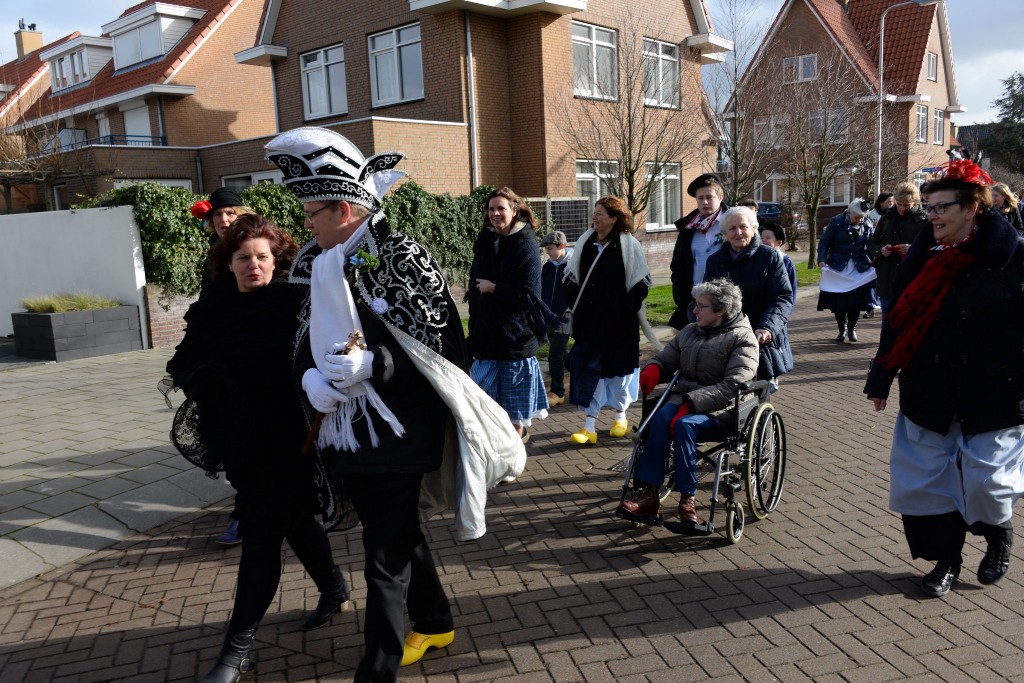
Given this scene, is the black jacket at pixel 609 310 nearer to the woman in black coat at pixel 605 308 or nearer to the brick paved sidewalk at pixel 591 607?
the woman in black coat at pixel 605 308

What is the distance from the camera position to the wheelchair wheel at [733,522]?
4.34 meters

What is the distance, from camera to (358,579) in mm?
4098

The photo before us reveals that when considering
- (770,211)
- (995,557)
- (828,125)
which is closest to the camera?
(995,557)

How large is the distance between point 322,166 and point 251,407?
101 cm

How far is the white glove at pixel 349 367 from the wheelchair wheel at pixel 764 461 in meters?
2.52

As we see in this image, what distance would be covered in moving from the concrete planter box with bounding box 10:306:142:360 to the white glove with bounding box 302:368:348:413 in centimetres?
894

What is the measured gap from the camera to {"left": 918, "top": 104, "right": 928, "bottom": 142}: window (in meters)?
34.4

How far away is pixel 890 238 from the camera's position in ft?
30.4

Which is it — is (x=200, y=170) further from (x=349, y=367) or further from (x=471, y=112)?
(x=349, y=367)

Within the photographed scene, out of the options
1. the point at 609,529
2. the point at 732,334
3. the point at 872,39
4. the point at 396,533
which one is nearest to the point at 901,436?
the point at 732,334

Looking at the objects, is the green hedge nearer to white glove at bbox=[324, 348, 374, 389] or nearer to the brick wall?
the brick wall

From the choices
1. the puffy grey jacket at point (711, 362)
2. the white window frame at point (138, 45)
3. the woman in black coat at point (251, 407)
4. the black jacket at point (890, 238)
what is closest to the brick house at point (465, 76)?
the white window frame at point (138, 45)

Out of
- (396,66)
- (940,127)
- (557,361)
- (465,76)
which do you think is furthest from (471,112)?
(940,127)

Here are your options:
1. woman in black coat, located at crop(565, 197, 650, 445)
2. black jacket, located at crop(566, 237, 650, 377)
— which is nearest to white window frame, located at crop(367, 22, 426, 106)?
woman in black coat, located at crop(565, 197, 650, 445)
